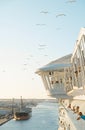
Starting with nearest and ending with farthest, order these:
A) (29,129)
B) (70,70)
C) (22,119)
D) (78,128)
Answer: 1. (78,128)
2. (70,70)
3. (29,129)
4. (22,119)

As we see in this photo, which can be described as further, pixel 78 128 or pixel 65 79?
pixel 65 79

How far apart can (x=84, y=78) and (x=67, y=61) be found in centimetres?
1194

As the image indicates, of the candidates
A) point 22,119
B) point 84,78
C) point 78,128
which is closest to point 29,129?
point 22,119

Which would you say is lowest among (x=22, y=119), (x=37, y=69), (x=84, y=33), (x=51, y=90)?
(x=22, y=119)

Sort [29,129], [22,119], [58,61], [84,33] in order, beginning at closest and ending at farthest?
[84,33] → [58,61] → [29,129] → [22,119]

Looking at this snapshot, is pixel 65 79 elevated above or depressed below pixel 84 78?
below

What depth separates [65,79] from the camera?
1153 inches

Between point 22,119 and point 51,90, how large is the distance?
84998 millimetres

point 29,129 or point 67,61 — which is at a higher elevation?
point 67,61

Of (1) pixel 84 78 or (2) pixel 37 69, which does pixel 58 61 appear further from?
(1) pixel 84 78

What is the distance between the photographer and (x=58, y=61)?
31.5 metres

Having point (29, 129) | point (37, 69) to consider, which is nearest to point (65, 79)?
A: point (37, 69)

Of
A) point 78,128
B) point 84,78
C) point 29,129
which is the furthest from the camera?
point 29,129

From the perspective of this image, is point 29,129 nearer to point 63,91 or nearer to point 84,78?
point 63,91
